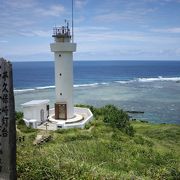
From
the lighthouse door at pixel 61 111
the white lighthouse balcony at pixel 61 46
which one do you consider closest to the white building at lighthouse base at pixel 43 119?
the lighthouse door at pixel 61 111

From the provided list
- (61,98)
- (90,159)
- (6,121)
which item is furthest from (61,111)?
(6,121)

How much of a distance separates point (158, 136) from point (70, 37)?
10883 mm

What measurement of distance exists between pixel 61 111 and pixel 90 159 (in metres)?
10.7

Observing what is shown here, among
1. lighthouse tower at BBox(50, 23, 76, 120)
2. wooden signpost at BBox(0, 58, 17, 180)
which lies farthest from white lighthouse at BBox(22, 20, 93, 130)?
wooden signpost at BBox(0, 58, 17, 180)

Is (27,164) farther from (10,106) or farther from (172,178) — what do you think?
(172,178)

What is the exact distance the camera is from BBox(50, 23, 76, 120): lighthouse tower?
2000 cm

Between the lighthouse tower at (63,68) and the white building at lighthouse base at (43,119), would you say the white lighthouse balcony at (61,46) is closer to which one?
the lighthouse tower at (63,68)

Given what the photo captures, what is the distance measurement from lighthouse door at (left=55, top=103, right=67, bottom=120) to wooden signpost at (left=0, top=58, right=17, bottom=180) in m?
14.6

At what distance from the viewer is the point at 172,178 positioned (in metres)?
7.79

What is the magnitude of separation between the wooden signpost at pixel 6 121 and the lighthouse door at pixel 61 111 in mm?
14614

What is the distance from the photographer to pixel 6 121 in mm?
5781

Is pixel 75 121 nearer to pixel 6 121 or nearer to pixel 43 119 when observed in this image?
pixel 43 119

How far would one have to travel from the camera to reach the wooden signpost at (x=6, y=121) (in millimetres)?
5723

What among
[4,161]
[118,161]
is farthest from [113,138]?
[4,161]
